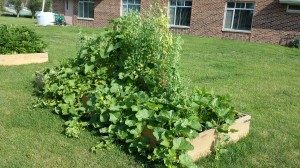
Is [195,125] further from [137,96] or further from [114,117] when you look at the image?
[114,117]

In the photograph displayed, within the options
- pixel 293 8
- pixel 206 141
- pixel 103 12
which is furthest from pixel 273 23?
pixel 206 141

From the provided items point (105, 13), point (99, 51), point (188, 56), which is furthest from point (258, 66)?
point (105, 13)

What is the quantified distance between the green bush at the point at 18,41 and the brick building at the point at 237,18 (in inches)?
242

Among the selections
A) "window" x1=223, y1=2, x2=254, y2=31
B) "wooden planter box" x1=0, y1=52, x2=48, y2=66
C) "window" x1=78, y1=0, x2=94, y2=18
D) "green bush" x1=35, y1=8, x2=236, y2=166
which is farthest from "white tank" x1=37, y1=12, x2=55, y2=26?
"green bush" x1=35, y1=8, x2=236, y2=166

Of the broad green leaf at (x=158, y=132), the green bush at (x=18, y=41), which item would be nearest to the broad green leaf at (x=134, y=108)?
the broad green leaf at (x=158, y=132)

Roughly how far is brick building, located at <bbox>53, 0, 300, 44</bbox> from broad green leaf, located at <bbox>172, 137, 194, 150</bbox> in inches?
444

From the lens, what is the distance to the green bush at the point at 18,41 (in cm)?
763

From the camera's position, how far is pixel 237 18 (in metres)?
17.3

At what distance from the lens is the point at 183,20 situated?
19578 millimetres

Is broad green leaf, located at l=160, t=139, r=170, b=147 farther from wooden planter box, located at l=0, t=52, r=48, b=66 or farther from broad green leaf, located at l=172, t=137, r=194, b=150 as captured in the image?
wooden planter box, located at l=0, t=52, r=48, b=66

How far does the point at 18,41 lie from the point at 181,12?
1353 centimetres

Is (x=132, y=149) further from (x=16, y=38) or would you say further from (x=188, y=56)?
(x=188, y=56)

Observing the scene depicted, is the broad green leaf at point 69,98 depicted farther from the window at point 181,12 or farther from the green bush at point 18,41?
the window at point 181,12

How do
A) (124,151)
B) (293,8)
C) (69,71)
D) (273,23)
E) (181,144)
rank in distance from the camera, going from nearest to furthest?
(181,144)
(124,151)
(69,71)
(293,8)
(273,23)
